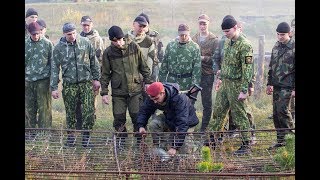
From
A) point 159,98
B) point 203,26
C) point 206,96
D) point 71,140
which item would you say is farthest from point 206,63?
point 71,140

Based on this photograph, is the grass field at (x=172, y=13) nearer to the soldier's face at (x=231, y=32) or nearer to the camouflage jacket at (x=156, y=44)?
the camouflage jacket at (x=156, y=44)

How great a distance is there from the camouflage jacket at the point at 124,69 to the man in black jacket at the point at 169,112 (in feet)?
3.31

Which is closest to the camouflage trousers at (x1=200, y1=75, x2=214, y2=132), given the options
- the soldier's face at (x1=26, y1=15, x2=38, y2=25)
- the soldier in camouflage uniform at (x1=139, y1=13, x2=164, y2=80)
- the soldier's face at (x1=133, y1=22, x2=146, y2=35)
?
the soldier in camouflage uniform at (x1=139, y1=13, x2=164, y2=80)

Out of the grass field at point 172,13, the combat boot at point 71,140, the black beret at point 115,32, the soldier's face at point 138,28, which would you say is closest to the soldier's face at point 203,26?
the soldier's face at point 138,28

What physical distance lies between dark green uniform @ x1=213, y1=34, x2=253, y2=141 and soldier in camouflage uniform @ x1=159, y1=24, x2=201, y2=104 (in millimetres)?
668

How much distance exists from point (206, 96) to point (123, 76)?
1948 mm

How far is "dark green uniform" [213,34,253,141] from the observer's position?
948 cm

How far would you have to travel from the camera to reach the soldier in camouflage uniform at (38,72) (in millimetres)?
10398

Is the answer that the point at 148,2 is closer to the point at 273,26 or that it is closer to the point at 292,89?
the point at 273,26

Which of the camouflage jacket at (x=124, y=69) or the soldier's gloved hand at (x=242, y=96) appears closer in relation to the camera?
the soldier's gloved hand at (x=242, y=96)

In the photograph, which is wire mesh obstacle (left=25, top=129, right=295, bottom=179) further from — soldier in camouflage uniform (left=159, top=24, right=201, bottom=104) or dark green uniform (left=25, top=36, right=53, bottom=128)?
soldier in camouflage uniform (left=159, top=24, right=201, bottom=104)

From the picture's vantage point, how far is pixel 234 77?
970 cm

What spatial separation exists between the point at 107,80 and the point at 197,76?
1497 mm
